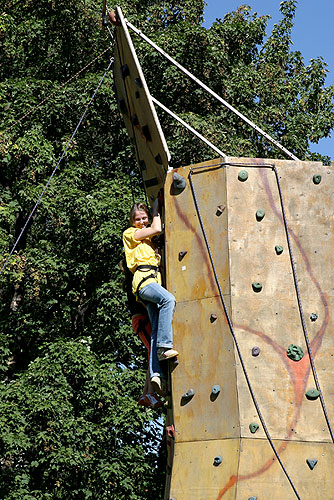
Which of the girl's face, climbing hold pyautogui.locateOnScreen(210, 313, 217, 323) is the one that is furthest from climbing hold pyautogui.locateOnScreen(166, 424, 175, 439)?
the girl's face

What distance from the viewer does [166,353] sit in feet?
25.1

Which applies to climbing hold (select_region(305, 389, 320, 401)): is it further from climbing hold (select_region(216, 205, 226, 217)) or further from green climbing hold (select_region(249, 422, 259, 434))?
climbing hold (select_region(216, 205, 226, 217))

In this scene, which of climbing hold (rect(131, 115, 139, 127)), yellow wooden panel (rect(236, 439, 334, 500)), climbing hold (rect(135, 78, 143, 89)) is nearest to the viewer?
yellow wooden panel (rect(236, 439, 334, 500))

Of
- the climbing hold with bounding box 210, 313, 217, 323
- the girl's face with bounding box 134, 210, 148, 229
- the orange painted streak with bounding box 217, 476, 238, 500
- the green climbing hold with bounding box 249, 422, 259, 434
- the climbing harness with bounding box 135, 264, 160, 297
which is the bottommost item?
the orange painted streak with bounding box 217, 476, 238, 500

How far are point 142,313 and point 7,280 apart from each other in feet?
28.1

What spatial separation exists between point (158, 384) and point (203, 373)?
0.52 meters

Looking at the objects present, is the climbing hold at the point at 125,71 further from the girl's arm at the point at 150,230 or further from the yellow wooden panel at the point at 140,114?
the girl's arm at the point at 150,230

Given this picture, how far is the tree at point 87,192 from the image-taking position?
15.4 m

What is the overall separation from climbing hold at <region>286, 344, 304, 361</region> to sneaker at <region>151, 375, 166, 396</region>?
1173mm

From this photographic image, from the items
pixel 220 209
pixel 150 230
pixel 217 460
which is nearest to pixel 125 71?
pixel 150 230

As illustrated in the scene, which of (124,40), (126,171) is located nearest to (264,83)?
(126,171)

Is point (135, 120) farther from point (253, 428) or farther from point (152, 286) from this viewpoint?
point (253, 428)

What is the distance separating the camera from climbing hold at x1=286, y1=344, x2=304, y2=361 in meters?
7.39

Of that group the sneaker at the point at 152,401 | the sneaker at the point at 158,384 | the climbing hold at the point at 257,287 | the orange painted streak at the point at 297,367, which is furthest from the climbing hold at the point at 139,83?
the sneaker at the point at 152,401
